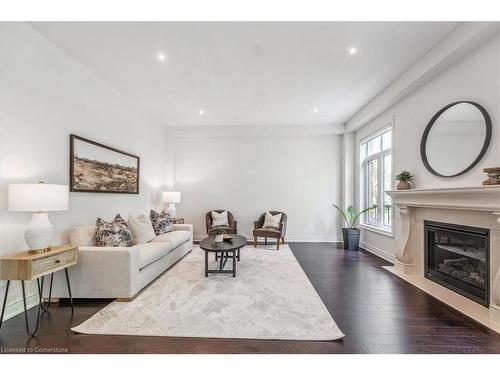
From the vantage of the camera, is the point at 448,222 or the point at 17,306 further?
the point at 448,222

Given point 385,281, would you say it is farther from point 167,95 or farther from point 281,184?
point 167,95

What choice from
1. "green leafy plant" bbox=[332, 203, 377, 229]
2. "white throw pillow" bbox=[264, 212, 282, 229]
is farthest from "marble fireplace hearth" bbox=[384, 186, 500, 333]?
"white throw pillow" bbox=[264, 212, 282, 229]

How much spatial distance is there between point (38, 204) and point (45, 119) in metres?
1.28

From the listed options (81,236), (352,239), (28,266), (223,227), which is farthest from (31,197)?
(352,239)

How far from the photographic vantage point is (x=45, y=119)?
2654 millimetres

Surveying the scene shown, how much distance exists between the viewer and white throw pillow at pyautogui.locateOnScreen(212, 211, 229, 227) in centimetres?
552

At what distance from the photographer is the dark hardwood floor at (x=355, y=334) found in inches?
69.4

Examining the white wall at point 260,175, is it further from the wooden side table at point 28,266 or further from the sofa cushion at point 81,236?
the wooden side table at point 28,266

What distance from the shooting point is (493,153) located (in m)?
2.30

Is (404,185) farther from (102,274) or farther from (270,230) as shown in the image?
(102,274)

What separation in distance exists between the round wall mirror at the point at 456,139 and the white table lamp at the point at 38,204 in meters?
4.51

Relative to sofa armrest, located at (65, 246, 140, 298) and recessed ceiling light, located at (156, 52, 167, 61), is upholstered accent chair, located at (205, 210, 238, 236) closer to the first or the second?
sofa armrest, located at (65, 246, 140, 298)
